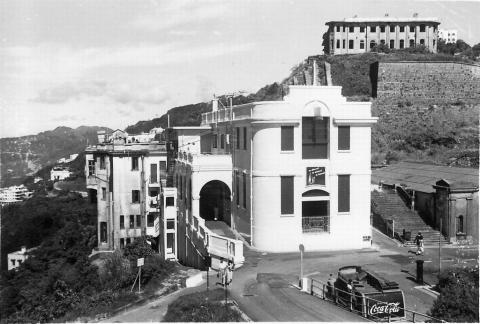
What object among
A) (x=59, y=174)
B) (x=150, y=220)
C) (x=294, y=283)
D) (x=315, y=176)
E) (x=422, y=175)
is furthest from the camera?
(x=59, y=174)

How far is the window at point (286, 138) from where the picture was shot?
2753 centimetres

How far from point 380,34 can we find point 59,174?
61261mm

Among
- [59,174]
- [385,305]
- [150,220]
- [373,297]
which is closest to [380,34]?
[150,220]

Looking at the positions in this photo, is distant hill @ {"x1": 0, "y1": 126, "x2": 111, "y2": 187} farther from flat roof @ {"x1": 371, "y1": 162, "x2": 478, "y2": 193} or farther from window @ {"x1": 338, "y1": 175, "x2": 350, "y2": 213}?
window @ {"x1": 338, "y1": 175, "x2": 350, "y2": 213}

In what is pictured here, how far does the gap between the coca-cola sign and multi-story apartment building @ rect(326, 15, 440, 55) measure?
2894 inches

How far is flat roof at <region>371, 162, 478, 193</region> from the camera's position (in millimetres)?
32562

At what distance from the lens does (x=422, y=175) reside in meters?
36.7

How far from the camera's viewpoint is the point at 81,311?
22016mm

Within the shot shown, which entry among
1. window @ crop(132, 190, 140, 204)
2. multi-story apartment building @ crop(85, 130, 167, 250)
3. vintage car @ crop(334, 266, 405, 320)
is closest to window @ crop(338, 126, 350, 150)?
vintage car @ crop(334, 266, 405, 320)

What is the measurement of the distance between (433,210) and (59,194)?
62.0 meters

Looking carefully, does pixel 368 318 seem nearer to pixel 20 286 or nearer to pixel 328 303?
pixel 328 303

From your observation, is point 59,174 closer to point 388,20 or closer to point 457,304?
point 388,20

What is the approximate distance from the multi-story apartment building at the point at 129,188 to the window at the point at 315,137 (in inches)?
672

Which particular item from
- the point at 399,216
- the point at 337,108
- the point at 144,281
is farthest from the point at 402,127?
the point at 144,281
